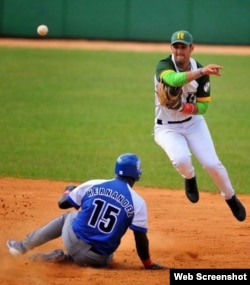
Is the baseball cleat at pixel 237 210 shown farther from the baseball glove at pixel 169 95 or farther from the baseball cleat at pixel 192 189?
the baseball glove at pixel 169 95

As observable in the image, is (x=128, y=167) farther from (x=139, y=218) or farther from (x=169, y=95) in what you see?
(x=169, y=95)

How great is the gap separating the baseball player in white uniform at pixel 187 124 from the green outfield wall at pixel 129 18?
21536 mm

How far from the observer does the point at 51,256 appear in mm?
8688

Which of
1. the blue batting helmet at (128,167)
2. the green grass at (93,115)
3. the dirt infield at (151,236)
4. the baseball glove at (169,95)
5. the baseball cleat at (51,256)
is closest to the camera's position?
the dirt infield at (151,236)

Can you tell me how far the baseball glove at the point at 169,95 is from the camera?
9953mm

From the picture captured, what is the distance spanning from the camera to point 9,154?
15031 mm

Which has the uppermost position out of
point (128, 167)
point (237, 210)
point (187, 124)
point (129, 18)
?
point (129, 18)

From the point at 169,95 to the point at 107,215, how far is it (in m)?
2.16

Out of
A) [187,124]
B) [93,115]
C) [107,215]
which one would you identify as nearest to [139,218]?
[107,215]

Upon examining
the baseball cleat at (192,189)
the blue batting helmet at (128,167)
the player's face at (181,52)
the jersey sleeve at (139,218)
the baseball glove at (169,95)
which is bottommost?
the baseball cleat at (192,189)

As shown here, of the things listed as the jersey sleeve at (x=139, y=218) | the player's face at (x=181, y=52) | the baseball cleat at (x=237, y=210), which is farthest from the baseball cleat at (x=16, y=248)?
the player's face at (x=181, y=52)

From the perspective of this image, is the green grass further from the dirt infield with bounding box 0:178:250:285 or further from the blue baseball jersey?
the blue baseball jersey

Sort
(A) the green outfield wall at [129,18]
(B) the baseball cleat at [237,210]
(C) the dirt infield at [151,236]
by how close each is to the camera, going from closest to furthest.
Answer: (C) the dirt infield at [151,236] < (B) the baseball cleat at [237,210] < (A) the green outfield wall at [129,18]

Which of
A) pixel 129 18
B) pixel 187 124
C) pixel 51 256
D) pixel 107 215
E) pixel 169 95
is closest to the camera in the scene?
pixel 107 215
